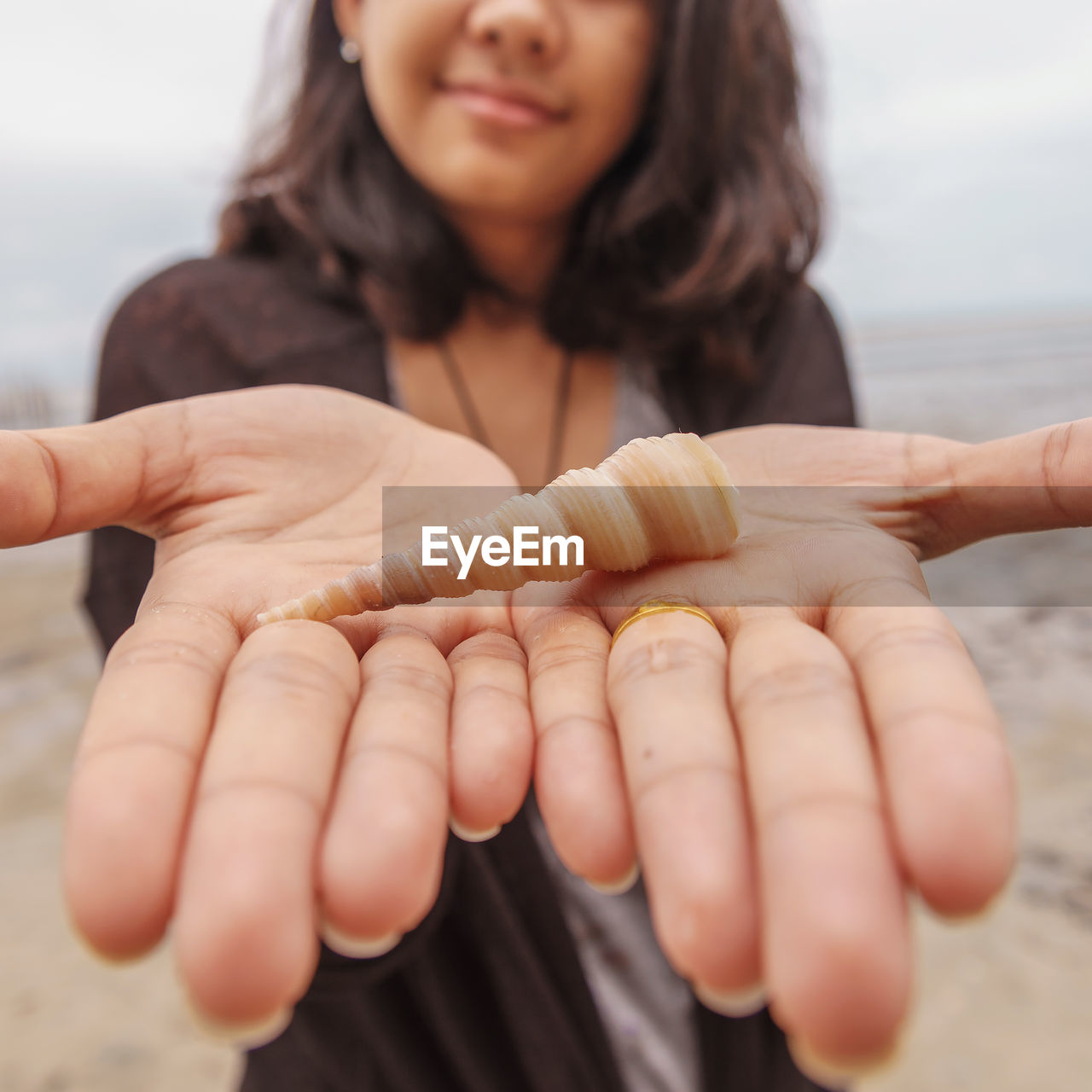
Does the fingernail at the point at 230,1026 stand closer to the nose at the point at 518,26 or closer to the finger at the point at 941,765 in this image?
the finger at the point at 941,765

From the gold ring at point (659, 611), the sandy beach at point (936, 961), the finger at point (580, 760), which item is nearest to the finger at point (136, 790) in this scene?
the finger at point (580, 760)

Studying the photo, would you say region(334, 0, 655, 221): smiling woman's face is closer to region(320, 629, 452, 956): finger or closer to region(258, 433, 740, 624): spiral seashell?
region(258, 433, 740, 624): spiral seashell

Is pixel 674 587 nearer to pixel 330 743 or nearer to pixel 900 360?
pixel 330 743

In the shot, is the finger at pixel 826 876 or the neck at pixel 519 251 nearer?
the finger at pixel 826 876

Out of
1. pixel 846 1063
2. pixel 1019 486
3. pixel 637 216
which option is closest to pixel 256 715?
pixel 846 1063

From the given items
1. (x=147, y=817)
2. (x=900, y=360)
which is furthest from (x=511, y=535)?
(x=900, y=360)

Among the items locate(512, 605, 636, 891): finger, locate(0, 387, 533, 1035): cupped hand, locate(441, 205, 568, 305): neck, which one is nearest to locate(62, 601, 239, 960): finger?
locate(0, 387, 533, 1035): cupped hand
